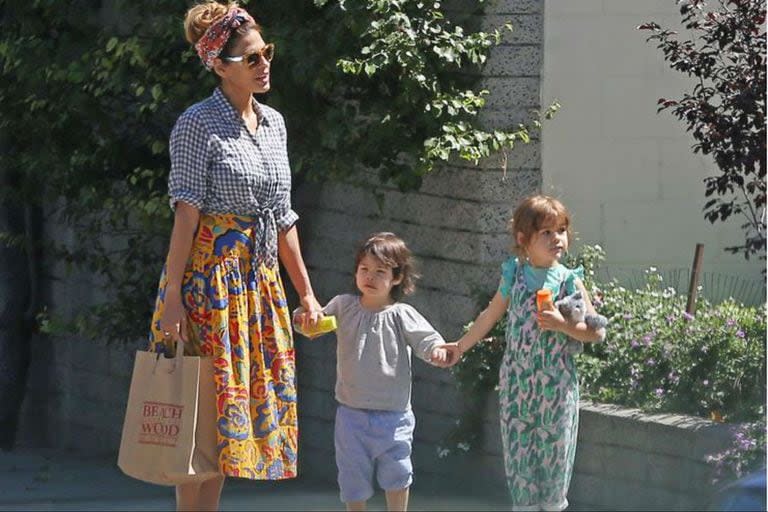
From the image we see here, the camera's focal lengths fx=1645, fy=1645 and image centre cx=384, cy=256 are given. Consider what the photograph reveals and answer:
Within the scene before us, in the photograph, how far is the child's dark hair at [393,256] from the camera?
19.1ft

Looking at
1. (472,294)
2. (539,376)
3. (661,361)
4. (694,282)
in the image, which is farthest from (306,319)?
(694,282)

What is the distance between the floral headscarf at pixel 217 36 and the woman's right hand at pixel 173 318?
31.9 inches

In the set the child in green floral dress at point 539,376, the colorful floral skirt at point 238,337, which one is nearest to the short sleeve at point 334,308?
the colorful floral skirt at point 238,337

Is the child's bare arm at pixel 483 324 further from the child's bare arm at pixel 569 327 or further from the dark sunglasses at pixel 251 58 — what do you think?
the dark sunglasses at pixel 251 58

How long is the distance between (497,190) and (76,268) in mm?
3250

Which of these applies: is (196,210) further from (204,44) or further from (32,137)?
(32,137)

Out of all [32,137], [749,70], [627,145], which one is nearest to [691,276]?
[627,145]

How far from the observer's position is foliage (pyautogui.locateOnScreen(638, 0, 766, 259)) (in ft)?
22.1

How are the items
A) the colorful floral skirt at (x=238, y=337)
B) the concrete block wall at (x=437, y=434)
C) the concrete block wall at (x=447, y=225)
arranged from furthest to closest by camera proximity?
the concrete block wall at (x=447, y=225) < the concrete block wall at (x=437, y=434) < the colorful floral skirt at (x=238, y=337)

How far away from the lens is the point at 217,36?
5.50m

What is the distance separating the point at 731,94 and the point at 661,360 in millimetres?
1143

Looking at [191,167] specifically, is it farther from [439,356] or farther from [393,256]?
[439,356]

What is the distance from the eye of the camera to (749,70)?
6.83m

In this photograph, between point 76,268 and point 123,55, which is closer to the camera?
point 123,55
